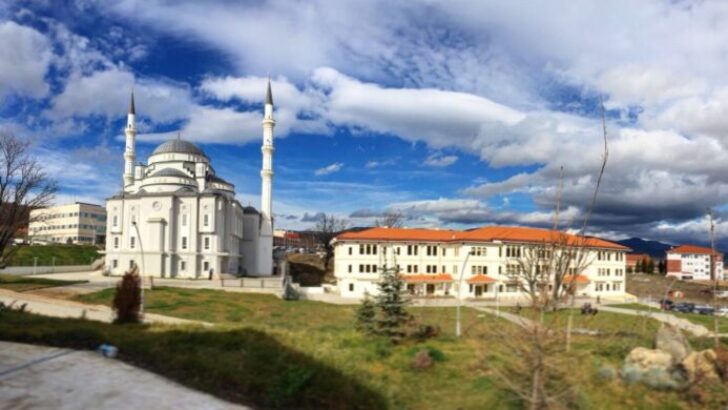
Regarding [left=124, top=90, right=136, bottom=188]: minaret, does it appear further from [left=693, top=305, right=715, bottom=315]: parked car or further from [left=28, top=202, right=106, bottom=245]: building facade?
[left=693, top=305, right=715, bottom=315]: parked car

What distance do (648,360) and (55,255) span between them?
224 feet

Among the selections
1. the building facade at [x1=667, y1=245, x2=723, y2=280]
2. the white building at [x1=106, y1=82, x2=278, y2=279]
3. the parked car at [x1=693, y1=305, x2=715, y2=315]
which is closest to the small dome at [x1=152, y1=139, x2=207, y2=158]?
the white building at [x1=106, y1=82, x2=278, y2=279]

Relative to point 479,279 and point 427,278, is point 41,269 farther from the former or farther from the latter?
point 479,279

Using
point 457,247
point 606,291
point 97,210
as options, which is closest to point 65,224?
point 97,210

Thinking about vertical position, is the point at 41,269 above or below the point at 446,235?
below

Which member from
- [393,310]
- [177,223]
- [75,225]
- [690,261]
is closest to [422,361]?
[393,310]

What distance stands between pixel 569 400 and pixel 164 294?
35.3 m

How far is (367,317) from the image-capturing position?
57.5 feet

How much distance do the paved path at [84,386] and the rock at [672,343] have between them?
1090 cm

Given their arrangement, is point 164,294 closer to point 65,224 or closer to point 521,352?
point 521,352

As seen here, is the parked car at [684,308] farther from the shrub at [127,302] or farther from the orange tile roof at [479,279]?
the shrub at [127,302]

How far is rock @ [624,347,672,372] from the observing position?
11266 mm

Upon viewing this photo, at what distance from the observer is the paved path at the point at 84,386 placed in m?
8.92

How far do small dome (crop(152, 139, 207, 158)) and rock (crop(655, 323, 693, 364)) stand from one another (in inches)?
2437
